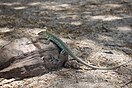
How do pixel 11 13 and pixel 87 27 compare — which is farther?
pixel 11 13

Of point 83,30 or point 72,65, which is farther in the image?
Result: point 83,30

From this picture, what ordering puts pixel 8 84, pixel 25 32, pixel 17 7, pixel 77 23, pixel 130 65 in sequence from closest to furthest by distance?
pixel 8 84
pixel 130 65
pixel 25 32
pixel 77 23
pixel 17 7

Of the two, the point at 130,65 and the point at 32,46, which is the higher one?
the point at 32,46

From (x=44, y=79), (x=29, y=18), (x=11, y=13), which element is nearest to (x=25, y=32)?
(x=29, y=18)

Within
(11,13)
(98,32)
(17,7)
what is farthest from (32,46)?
(17,7)

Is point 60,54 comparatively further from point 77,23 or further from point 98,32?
point 77,23

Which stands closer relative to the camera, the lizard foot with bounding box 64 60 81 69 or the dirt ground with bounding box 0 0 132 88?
the dirt ground with bounding box 0 0 132 88

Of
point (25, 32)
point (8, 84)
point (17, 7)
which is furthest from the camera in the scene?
point (17, 7)

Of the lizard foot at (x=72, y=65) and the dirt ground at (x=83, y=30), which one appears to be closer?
the dirt ground at (x=83, y=30)
